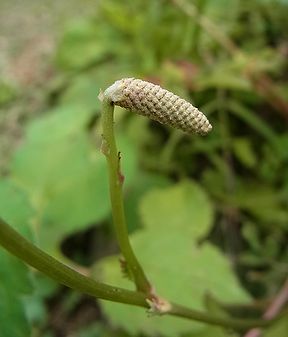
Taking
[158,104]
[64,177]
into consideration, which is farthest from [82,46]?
[158,104]

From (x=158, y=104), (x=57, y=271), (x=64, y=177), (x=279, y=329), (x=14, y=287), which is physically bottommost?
(x=279, y=329)

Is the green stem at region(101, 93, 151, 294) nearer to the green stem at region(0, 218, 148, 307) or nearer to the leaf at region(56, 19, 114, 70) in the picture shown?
the green stem at region(0, 218, 148, 307)

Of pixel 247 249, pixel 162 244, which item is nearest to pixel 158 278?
pixel 162 244

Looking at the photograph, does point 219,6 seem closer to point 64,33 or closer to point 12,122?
point 64,33

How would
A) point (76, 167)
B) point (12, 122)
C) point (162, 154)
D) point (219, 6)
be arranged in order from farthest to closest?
point (12, 122) → point (219, 6) → point (162, 154) → point (76, 167)

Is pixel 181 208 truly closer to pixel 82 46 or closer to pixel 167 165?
pixel 167 165

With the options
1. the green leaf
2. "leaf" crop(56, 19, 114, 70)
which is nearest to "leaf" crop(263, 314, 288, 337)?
the green leaf

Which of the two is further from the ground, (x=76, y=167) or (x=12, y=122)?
(x=76, y=167)
